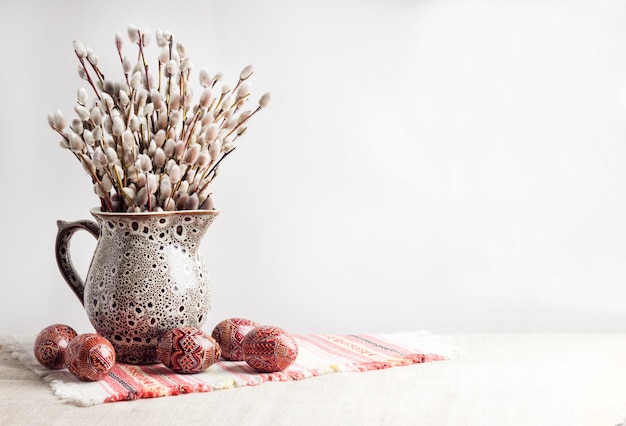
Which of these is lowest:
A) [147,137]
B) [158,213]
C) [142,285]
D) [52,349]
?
[52,349]

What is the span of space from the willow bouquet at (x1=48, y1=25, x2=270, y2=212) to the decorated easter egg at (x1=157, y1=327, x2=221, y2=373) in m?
0.18

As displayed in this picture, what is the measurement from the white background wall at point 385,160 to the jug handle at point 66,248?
0.28m

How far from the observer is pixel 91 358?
112 centimetres

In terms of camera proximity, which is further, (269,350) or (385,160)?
(385,160)

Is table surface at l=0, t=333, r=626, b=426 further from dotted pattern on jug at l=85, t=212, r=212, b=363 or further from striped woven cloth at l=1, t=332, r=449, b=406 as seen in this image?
dotted pattern on jug at l=85, t=212, r=212, b=363

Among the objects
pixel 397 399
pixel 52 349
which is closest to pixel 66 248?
pixel 52 349

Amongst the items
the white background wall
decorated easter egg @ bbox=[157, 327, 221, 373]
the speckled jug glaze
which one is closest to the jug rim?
the speckled jug glaze

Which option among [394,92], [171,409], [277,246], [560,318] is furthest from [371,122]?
[171,409]

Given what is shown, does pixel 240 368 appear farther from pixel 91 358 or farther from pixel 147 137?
pixel 147 137

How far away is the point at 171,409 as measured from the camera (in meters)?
1.04

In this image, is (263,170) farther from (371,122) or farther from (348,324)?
(348,324)

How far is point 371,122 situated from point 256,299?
39 centimetres

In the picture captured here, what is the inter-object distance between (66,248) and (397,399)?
57 cm

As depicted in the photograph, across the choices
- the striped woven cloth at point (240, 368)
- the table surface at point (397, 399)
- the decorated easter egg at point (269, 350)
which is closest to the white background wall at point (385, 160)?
the striped woven cloth at point (240, 368)
